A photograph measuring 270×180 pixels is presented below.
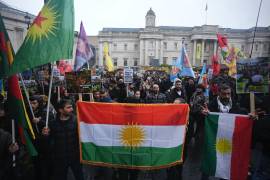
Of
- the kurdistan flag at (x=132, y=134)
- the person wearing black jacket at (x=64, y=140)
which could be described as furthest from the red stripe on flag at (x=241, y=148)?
the person wearing black jacket at (x=64, y=140)

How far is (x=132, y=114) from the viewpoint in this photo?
3.87 meters

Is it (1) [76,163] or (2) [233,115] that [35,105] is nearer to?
(1) [76,163]

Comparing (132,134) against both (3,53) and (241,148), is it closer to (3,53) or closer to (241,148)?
(241,148)

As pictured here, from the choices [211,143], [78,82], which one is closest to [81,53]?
[78,82]

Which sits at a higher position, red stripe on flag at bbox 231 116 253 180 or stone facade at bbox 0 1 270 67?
stone facade at bbox 0 1 270 67

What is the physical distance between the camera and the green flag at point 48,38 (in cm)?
309

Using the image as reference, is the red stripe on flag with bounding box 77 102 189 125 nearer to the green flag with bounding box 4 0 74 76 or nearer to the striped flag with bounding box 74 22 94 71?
the green flag with bounding box 4 0 74 76

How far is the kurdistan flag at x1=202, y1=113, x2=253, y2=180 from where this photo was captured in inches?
148

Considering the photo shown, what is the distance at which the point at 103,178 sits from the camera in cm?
470

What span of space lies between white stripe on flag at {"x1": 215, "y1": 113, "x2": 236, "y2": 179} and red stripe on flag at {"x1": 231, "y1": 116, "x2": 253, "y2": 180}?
0.06 metres

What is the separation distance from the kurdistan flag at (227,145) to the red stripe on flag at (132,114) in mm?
536

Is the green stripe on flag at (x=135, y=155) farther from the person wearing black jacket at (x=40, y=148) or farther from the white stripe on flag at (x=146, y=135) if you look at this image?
the person wearing black jacket at (x=40, y=148)

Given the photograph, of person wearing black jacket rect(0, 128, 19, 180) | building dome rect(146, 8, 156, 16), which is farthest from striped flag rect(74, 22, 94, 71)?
building dome rect(146, 8, 156, 16)

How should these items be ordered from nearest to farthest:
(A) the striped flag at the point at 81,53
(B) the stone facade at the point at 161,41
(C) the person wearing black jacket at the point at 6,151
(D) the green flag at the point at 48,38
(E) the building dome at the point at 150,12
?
1. (D) the green flag at the point at 48,38
2. (C) the person wearing black jacket at the point at 6,151
3. (A) the striped flag at the point at 81,53
4. (B) the stone facade at the point at 161,41
5. (E) the building dome at the point at 150,12
